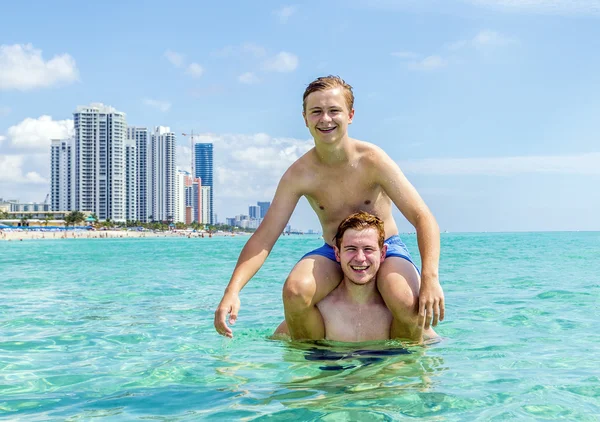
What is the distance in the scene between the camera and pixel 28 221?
144 meters

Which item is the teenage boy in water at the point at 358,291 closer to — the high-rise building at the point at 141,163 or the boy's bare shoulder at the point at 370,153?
the boy's bare shoulder at the point at 370,153

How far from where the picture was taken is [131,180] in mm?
161000

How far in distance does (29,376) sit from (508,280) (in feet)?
36.0

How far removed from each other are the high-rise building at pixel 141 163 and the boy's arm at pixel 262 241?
165 meters

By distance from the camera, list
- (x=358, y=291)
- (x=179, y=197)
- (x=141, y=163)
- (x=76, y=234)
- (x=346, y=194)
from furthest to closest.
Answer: (x=179, y=197) → (x=141, y=163) → (x=76, y=234) → (x=346, y=194) → (x=358, y=291)

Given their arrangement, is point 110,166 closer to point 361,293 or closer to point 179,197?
point 179,197

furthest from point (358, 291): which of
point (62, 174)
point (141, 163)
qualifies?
point (141, 163)

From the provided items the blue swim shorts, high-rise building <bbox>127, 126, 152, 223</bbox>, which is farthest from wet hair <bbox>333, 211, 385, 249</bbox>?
high-rise building <bbox>127, 126, 152, 223</bbox>

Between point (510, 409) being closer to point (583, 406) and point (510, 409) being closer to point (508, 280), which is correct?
point (583, 406)

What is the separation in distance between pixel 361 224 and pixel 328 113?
0.88 metres

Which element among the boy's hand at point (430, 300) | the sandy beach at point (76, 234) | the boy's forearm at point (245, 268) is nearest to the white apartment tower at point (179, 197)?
the sandy beach at point (76, 234)

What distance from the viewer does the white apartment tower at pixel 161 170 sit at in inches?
6796

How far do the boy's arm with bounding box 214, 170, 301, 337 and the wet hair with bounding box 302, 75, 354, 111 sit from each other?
0.69 m

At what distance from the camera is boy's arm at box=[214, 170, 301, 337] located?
4.33 metres
